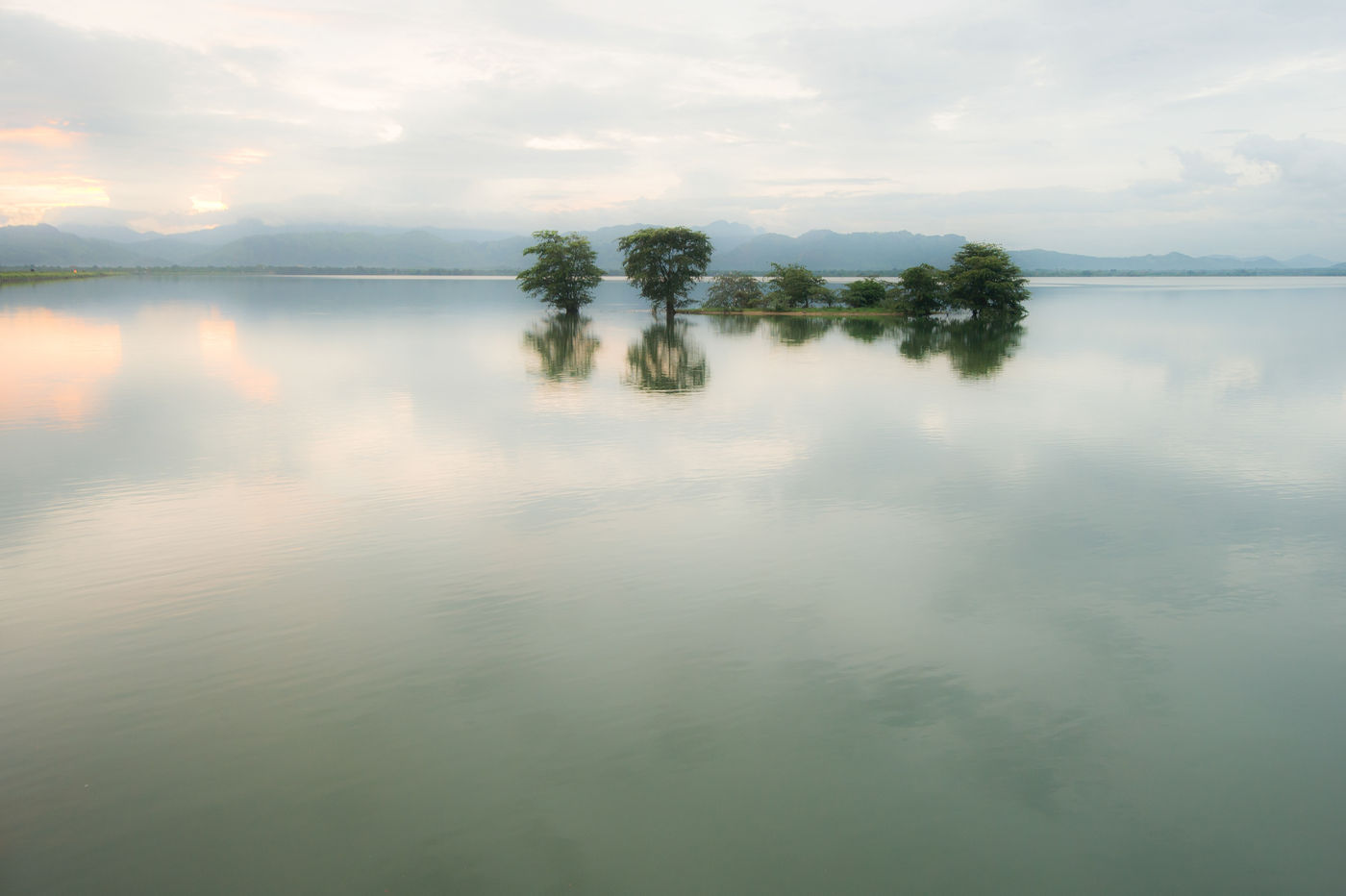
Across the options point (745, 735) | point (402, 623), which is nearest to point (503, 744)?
point (745, 735)

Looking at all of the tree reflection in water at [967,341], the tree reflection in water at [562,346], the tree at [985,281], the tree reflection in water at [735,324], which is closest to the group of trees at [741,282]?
the tree at [985,281]

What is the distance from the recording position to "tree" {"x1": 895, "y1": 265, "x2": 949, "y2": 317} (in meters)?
69.6

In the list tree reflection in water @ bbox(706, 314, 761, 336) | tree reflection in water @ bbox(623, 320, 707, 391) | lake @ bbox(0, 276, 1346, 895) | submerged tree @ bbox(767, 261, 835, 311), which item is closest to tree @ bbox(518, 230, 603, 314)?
tree reflection in water @ bbox(706, 314, 761, 336)

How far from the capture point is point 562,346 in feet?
155

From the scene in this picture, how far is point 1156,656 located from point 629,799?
22.1 ft

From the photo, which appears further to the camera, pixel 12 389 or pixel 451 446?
pixel 12 389

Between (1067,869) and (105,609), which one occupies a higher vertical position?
(105,609)

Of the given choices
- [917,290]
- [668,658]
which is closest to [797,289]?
Result: [917,290]

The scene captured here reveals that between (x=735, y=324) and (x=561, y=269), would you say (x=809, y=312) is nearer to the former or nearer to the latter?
(x=735, y=324)

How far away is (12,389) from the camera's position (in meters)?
27.7

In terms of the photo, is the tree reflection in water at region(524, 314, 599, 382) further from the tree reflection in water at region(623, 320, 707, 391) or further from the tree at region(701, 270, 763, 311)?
the tree at region(701, 270, 763, 311)

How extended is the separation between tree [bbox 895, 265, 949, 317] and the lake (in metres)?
49.0

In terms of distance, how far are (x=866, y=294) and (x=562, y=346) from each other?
1580 inches

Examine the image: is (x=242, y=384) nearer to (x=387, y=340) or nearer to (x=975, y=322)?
(x=387, y=340)
